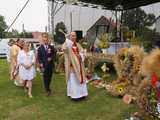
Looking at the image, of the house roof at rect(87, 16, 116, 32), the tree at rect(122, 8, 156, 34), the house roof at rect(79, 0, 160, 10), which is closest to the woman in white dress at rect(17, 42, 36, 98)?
the house roof at rect(79, 0, 160, 10)

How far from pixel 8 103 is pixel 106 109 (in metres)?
2.57

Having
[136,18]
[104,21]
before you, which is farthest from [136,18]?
[104,21]

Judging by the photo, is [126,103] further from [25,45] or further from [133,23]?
[133,23]

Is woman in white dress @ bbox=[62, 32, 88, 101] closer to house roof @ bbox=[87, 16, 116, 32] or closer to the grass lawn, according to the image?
the grass lawn

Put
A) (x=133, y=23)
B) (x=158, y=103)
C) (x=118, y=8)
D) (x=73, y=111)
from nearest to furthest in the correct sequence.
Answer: (x=158, y=103), (x=73, y=111), (x=118, y=8), (x=133, y=23)

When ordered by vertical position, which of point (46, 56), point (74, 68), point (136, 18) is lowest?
point (74, 68)

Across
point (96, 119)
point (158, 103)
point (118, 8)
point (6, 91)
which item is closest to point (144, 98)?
point (158, 103)

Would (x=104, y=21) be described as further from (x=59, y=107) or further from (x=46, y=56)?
(x=59, y=107)

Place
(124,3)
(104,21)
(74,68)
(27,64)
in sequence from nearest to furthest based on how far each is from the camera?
(74,68), (27,64), (124,3), (104,21)

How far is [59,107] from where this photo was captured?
9.63 meters

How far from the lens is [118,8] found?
22.2 m

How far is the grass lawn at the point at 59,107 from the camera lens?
28.9 ft

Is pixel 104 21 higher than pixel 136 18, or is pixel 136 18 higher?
pixel 136 18

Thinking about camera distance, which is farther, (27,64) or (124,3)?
(124,3)
